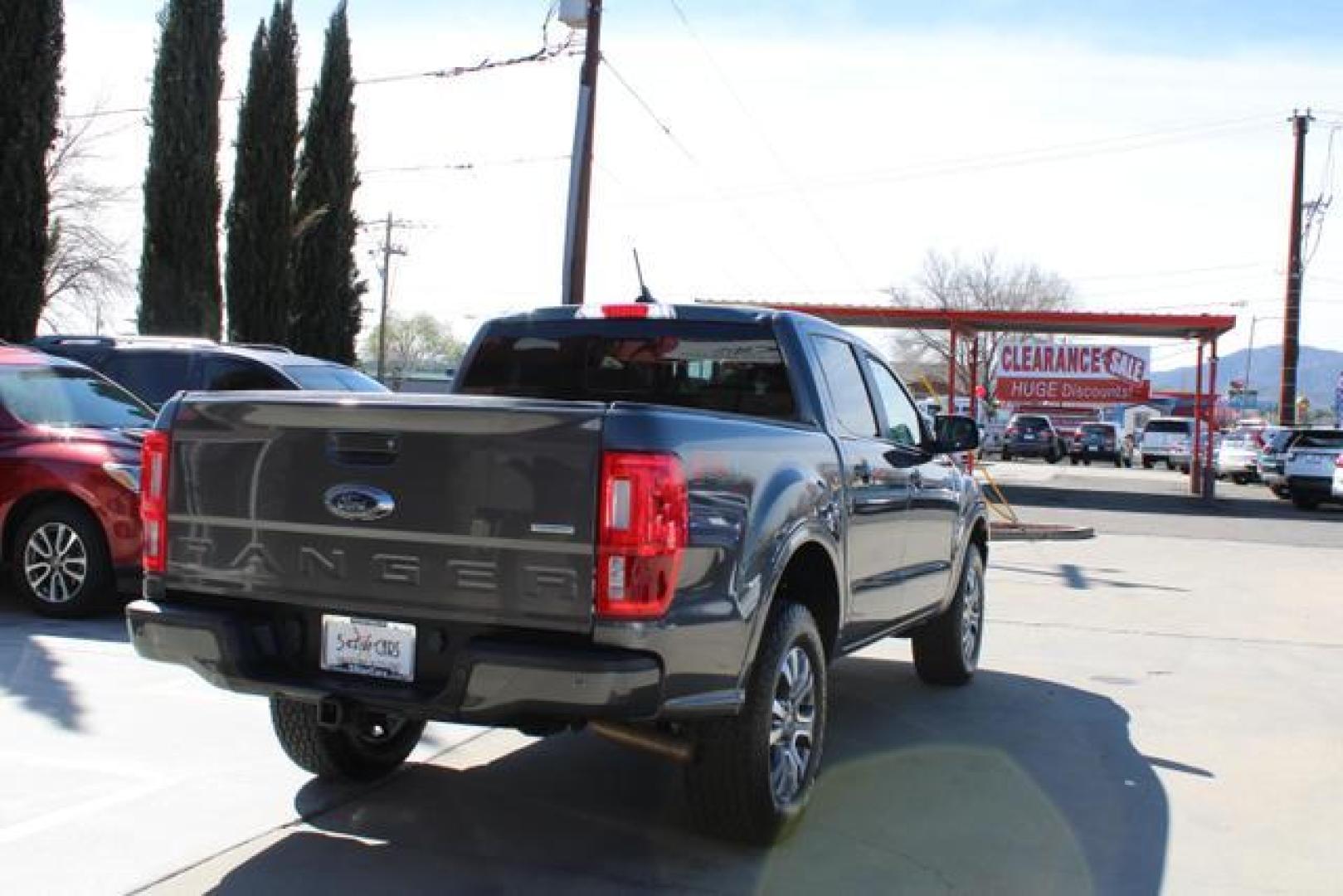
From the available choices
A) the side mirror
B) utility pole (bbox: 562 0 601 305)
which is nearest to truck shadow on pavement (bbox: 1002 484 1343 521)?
utility pole (bbox: 562 0 601 305)

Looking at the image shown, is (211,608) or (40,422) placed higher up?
(40,422)

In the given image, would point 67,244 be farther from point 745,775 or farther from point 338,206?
point 745,775

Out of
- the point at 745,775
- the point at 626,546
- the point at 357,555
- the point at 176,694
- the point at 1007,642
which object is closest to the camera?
the point at 626,546

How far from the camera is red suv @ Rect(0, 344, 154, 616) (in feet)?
26.0

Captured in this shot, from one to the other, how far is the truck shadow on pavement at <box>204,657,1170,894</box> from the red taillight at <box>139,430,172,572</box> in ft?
3.52

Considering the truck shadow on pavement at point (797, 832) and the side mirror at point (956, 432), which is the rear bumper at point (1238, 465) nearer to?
the side mirror at point (956, 432)

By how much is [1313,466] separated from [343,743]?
25.5 meters

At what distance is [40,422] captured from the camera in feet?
27.7

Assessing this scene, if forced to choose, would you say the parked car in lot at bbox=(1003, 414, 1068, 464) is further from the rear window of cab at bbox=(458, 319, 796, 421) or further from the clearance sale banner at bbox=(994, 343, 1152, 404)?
the rear window of cab at bbox=(458, 319, 796, 421)

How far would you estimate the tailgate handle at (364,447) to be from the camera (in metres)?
3.93

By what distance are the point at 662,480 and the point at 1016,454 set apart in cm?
4810

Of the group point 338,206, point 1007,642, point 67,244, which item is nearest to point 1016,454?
point 338,206

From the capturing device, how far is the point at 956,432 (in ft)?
22.4

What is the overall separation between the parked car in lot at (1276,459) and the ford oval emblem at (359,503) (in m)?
28.8
